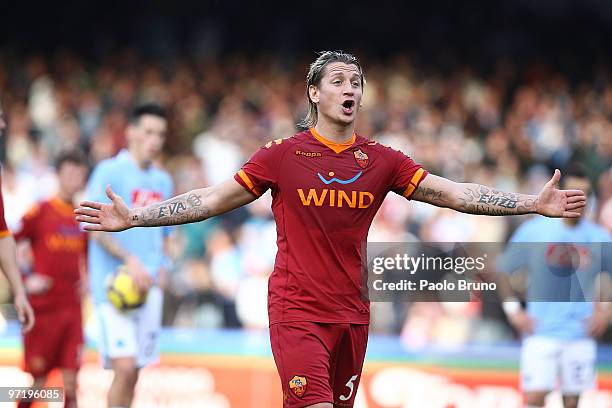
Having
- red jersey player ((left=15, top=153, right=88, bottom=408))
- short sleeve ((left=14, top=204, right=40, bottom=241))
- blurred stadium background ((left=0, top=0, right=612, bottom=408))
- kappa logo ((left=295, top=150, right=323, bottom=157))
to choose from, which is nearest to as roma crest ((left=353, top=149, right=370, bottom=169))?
kappa logo ((left=295, top=150, right=323, bottom=157))

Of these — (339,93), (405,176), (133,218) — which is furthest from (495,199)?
(133,218)

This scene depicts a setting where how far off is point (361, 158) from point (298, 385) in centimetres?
139

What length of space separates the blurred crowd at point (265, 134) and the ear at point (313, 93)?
540cm

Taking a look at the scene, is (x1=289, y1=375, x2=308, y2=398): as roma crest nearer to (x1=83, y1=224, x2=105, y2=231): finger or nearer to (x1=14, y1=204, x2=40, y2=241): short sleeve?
(x1=83, y1=224, x2=105, y2=231): finger

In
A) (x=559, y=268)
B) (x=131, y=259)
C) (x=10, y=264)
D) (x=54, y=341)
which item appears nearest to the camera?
(x=10, y=264)

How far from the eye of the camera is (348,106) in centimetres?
652

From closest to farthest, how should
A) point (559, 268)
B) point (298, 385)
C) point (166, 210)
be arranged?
point (298, 385) < point (166, 210) < point (559, 268)

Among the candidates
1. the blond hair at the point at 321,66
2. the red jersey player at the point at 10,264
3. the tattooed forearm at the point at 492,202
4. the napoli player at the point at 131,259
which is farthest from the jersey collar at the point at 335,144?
the napoli player at the point at 131,259

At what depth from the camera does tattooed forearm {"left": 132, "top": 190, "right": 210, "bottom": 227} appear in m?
6.38

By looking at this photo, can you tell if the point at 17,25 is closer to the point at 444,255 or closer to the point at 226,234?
the point at 226,234

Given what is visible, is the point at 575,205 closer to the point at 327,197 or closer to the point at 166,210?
the point at 327,197

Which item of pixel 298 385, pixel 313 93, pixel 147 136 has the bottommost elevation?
pixel 298 385

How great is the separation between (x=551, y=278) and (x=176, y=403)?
409cm

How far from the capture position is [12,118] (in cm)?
1753
